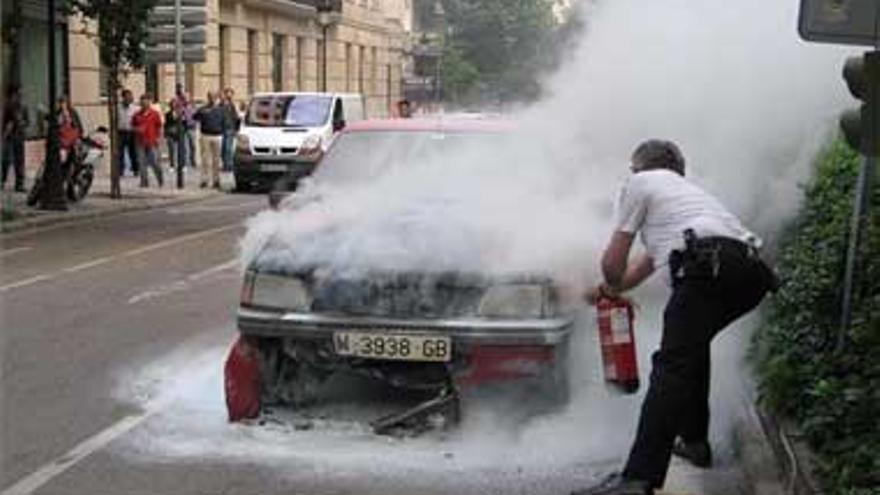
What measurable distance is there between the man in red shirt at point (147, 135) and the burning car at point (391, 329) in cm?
1808

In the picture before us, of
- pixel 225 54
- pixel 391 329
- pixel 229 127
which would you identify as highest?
→ pixel 225 54

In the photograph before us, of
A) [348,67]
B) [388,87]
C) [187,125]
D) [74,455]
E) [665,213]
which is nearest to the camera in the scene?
[665,213]

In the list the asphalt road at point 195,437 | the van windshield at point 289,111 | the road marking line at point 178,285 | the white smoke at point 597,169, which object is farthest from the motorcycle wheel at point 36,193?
the white smoke at point 597,169

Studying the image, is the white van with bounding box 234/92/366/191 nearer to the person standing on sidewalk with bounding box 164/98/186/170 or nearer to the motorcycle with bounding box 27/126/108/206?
the person standing on sidewalk with bounding box 164/98/186/170

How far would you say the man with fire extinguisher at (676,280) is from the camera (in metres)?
5.68

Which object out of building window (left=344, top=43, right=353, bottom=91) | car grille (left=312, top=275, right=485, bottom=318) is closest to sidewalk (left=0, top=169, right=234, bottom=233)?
car grille (left=312, top=275, right=485, bottom=318)

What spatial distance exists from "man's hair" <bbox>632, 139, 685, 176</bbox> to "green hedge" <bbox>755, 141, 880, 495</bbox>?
3.69 feet

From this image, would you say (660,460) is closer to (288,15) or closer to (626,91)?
(626,91)

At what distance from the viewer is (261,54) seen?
39.5m

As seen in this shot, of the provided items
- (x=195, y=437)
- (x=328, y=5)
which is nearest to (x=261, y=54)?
(x=328, y=5)

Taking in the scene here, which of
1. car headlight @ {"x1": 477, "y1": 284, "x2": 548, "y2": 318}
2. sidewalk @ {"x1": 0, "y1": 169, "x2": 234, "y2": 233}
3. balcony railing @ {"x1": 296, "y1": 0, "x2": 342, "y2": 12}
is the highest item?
balcony railing @ {"x1": 296, "y1": 0, "x2": 342, "y2": 12}

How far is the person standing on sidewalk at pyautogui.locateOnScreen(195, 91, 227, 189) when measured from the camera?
2634cm

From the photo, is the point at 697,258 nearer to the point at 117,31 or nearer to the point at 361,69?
the point at 117,31

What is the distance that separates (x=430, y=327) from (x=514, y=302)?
403mm
